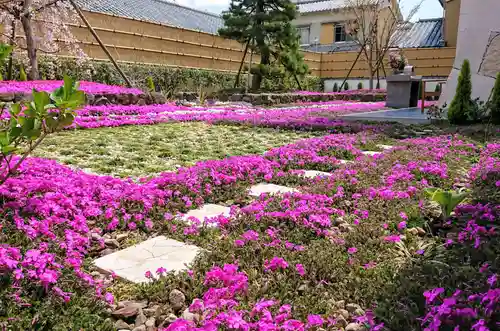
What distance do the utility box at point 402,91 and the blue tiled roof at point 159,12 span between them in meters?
9.29

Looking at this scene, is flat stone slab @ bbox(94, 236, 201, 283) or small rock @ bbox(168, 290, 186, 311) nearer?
small rock @ bbox(168, 290, 186, 311)

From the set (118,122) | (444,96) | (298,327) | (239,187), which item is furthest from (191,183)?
(444,96)

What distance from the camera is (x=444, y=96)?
8.66m

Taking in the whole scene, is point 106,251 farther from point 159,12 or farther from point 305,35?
point 305,35

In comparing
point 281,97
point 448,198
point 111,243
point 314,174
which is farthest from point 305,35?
point 111,243

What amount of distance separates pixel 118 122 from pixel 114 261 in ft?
17.1

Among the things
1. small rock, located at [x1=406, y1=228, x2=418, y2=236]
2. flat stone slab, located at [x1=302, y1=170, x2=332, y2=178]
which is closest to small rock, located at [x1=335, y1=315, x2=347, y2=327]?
small rock, located at [x1=406, y1=228, x2=418, y2=236]

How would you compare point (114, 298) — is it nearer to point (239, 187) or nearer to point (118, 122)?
point (239, 187)

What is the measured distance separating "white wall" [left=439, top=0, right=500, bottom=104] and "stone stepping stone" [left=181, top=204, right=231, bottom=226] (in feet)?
22.1

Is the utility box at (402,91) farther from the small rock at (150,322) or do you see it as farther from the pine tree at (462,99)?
the small rock at (150,322)

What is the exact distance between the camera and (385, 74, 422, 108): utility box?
11711mm

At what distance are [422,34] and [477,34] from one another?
20913 millimetres

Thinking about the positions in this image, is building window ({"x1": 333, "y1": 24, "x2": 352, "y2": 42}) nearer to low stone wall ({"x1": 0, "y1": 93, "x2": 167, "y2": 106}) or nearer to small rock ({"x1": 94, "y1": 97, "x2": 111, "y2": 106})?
low stone wall ({"x1": 0, "y1": 93, "x2": 167, "y2": 106})

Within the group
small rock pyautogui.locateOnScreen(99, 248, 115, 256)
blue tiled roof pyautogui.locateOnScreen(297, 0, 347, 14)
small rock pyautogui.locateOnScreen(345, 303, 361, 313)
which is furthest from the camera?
blue tiled roof pyautogui.locateOnScreen(297, 0, 347, 14)
